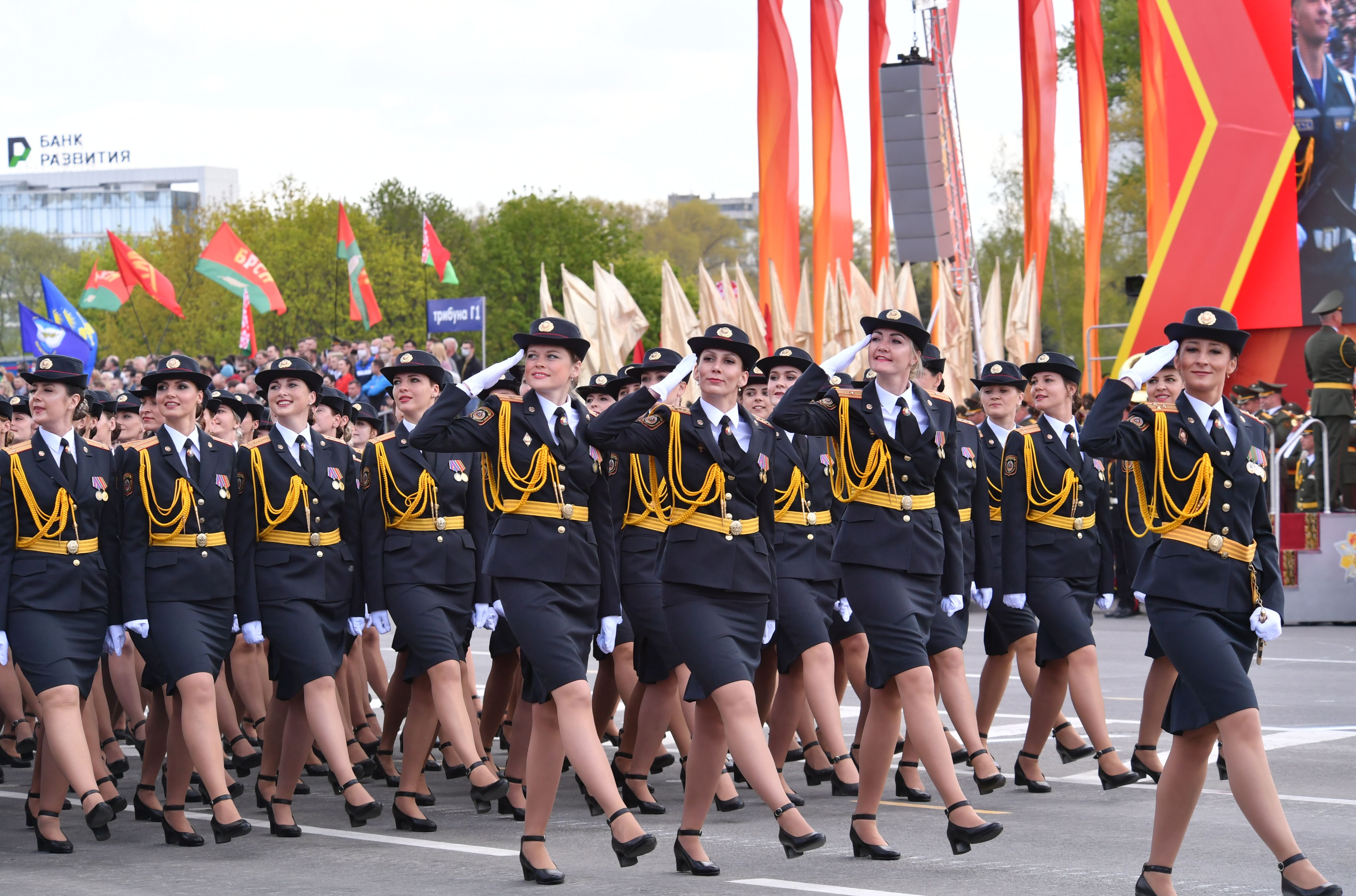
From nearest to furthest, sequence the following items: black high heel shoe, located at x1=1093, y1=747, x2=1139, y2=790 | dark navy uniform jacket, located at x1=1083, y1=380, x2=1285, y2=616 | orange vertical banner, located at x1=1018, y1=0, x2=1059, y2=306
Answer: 1. dark navy uniform jacket, located at x1=1083, y1=380, x2=1285, y2=616
2. black high heel shoe, located at x1=1093, y1=747, x2=1139, y2=790
3. orange vertical banner, located at x1=1018, y1=0, x2=1059, y2=306

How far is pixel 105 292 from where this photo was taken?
115 feet

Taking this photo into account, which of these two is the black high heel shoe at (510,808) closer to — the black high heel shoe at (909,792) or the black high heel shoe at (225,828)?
the black high heel shoe at (225,828)

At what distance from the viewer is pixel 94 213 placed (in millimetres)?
159750

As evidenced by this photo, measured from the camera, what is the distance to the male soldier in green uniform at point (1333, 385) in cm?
1866

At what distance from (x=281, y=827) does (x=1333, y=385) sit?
13.7 metres

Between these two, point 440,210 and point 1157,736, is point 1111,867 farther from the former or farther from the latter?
point 440,210

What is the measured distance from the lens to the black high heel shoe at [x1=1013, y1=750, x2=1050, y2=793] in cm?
923

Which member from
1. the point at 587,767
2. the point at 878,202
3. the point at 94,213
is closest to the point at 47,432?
the point at 587,767

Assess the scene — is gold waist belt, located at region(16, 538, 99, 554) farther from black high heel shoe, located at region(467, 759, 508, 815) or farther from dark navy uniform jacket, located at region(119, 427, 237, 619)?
black high heel shoe, located at region(467, 759, 508, 815)

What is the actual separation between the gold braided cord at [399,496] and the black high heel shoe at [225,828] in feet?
5.49

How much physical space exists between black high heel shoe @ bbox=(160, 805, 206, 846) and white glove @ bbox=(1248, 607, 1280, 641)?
4599 millimetres

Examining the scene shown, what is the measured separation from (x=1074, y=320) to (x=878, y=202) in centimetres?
3225

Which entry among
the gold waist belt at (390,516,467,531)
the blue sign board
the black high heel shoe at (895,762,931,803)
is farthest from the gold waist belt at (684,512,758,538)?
the blue sign board

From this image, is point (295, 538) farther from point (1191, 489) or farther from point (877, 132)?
point (877, 132)
